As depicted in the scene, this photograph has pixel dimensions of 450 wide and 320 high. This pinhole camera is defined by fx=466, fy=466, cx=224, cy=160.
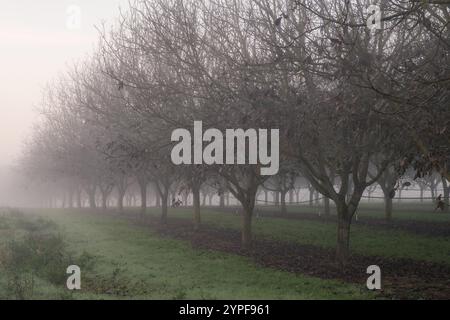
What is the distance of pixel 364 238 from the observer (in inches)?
780

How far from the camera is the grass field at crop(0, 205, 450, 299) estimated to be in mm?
10844

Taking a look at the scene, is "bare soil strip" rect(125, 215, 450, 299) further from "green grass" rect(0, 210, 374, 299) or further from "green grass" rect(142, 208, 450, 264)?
"green grass" rect(142, 208, 450, 264)

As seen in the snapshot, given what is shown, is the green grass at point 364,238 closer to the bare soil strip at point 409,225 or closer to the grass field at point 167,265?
the grass field at point 167,265

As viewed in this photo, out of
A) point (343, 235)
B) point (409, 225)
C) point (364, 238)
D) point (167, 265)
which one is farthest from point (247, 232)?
point (409, 225)

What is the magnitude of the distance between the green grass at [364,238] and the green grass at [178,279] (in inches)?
193

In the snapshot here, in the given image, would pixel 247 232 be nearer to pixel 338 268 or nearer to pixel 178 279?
pixel 338 268

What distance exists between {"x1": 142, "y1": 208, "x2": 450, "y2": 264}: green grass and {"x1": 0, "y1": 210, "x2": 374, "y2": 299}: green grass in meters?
4.90

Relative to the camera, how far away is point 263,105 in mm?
11281

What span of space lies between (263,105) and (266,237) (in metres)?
10.9

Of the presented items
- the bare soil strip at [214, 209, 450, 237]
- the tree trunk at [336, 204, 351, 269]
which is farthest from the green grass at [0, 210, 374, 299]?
the bare soil strip at [214, 209, 450, 237]
